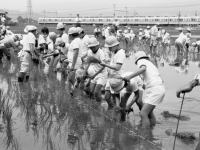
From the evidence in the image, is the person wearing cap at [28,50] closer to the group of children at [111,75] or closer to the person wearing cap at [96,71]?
the group of children at [111,75]

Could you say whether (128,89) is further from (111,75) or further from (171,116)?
(171,116)

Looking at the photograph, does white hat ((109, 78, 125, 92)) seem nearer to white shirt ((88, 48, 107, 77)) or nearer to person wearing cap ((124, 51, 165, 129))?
white shirt ((88, 48, 107, 77))

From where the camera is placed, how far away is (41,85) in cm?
941

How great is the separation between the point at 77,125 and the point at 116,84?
107cm

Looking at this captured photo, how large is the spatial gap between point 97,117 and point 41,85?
3.32 m

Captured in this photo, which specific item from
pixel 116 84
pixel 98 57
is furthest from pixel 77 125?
pixel 98 57

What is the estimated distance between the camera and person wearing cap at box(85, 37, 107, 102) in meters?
7.10

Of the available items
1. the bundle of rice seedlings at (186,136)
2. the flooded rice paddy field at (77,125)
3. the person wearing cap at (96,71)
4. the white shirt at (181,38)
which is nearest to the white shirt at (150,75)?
the flooded rice paddy field at (77,125)

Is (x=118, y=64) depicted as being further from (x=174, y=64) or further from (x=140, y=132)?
(x=174, y=64)

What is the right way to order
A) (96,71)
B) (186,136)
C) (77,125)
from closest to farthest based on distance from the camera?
1. (186,136)
2. (77,125)
3. (96,71)

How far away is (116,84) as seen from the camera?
6.43 meters

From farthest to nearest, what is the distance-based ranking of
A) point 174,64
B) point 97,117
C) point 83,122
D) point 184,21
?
point 184,21, point 174,64, point 97,117, point 83,122

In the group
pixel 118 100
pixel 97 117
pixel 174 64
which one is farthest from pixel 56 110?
pixel 174 64

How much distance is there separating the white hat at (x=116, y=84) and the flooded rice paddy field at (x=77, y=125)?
0.43 metres
